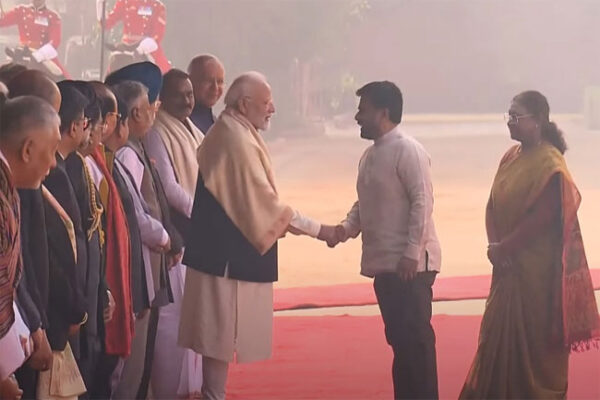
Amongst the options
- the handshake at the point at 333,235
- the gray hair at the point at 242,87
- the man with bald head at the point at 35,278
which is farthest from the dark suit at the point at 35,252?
the handshake at the point at 333,235

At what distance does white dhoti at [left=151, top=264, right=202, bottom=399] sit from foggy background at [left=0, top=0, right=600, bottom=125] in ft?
7.28

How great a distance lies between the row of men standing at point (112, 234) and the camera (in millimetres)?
3580

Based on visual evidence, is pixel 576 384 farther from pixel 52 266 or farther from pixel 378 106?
pixel 52 266

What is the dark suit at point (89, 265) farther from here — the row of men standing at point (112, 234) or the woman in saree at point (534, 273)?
the woman in saree at point (534, 273)

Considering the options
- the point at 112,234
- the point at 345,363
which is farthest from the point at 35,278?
the point at 345,363

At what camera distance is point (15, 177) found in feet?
11.1

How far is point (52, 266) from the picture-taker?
12.2 ft

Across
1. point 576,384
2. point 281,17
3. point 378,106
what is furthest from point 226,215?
point 281,17

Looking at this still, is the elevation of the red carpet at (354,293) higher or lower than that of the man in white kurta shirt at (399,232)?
lower

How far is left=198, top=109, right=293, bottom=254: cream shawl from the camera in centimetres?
511

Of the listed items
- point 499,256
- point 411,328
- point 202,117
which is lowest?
point 411,328

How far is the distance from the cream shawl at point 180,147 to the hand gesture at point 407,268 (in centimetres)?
100

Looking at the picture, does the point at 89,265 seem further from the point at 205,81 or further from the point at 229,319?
the point at 205,81

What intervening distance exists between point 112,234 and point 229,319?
840 mm
